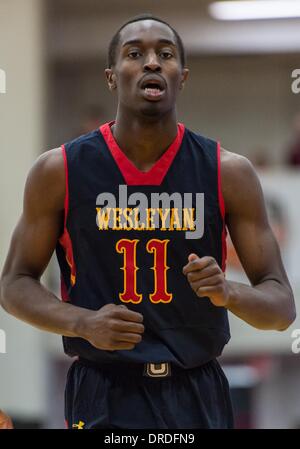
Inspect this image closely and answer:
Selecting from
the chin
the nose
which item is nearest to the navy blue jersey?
the chin

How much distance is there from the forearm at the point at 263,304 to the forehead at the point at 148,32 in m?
0.65

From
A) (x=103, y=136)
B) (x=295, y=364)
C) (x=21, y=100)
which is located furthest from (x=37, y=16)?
(x=295, y=364)

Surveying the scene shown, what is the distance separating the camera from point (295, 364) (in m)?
8.94

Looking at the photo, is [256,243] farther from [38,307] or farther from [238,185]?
[38,307]

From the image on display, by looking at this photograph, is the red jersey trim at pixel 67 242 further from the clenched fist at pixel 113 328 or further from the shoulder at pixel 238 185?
the shoulder at pixel 238 185

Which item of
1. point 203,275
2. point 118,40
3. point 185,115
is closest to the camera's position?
point 203,275

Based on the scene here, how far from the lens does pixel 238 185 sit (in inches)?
107

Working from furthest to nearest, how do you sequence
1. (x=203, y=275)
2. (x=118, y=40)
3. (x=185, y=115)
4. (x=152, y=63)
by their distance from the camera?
(x=185, y=115) → (x=118, y=40) → (x=152, y=63) → (x=203, y=275)

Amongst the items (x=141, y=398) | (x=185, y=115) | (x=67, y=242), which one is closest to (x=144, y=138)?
(x=67, y=242)

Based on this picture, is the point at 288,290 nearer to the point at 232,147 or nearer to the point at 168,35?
the point at 168,35

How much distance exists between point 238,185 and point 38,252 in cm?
55

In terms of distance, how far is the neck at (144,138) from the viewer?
8.94 ft

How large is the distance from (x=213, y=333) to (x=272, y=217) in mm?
4325

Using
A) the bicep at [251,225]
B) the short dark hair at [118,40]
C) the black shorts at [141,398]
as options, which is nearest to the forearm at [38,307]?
the black shorts at [141,398]
